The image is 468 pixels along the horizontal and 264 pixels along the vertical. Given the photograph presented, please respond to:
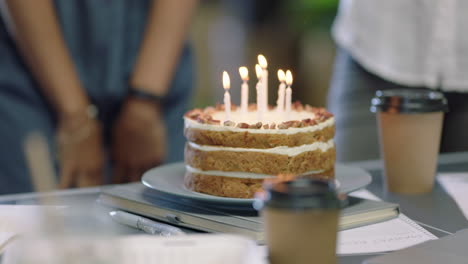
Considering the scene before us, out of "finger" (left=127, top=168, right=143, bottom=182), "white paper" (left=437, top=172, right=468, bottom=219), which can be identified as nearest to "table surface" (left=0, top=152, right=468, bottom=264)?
Answer: "white paper" (left=437, top=172, right=468, bottom=219)

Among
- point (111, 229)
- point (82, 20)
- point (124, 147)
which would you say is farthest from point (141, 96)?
point (111, 229)

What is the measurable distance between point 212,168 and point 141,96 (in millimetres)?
690

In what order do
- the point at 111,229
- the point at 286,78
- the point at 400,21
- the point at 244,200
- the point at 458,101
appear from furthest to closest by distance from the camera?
the point at 400,21
the point at 458,101
the point at 286,78
the point at 244,200
the point at 111,229

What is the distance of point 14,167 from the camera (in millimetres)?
1772

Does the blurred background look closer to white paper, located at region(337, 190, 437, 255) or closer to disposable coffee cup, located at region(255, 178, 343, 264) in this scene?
white paper, located at region(337, 190, 437, 255)

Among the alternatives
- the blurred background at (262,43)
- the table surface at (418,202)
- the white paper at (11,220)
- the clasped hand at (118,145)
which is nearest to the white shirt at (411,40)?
the table surface at (418,202)

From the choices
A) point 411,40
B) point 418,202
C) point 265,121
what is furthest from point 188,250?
point 411,40

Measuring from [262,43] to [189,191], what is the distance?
338cm

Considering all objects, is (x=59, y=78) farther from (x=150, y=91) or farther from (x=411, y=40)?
(x=411, y=40)

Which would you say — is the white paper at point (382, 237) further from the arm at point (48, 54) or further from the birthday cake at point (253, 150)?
the arm at point (48, 54)

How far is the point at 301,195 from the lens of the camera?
2.39 feet

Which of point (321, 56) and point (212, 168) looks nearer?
point (212, 168)

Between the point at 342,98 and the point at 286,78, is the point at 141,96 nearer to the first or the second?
the point at 342,98

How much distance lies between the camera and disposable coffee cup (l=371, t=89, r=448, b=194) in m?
1.21
